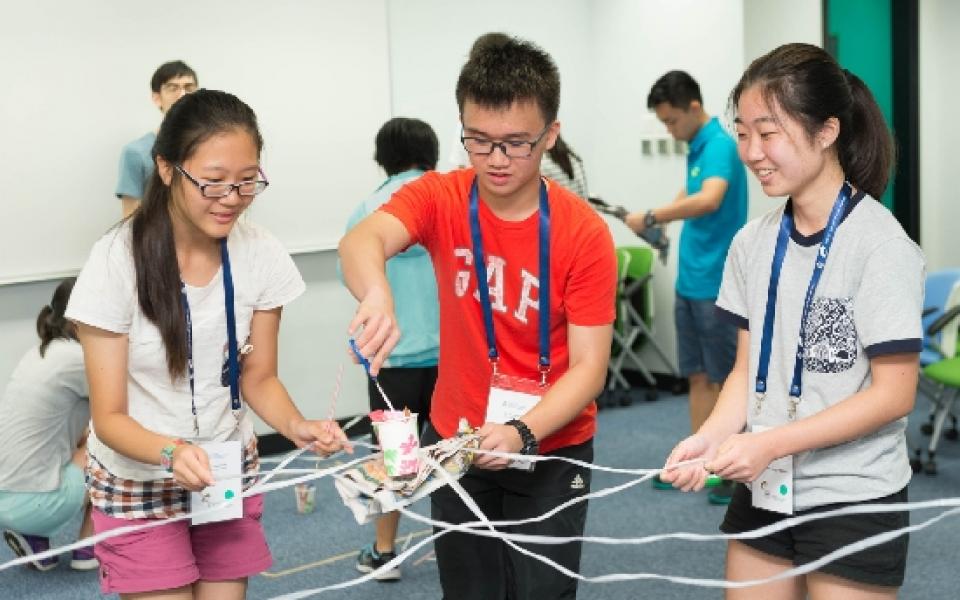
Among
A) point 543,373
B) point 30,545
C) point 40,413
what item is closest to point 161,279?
point 543,373

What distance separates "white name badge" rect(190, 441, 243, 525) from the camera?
2451 mm

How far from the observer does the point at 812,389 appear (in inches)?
89.1

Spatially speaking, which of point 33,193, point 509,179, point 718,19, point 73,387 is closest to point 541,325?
point 509,179

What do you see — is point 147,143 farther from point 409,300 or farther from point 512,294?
point 512,294

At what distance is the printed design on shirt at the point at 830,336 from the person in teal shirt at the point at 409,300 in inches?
81.0

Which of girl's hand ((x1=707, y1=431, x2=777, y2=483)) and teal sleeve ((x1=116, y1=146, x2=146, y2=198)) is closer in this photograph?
girl's hand ((x1=707, y1=431, x2=777, y2=483))

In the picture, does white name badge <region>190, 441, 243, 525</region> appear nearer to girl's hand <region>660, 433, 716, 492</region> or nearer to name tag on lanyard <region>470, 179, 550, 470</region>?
name tag on lanyard <region>470, 179, 550, 470</region>

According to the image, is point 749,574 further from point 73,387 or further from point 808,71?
point 73,387

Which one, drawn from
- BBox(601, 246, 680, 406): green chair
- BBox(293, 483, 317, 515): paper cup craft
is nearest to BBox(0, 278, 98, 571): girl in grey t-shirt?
BBox(293, 483, 317, 515): paper cup craft

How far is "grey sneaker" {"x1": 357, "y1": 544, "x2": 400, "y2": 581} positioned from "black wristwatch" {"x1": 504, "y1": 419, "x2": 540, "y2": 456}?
6.64ft

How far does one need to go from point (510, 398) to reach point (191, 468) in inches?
27.0

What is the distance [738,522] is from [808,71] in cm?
89

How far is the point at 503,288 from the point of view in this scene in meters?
2.58

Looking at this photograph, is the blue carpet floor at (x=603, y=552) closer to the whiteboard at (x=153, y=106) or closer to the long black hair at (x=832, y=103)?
the whiteboard at (x=153, y=106)
